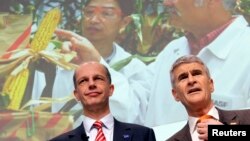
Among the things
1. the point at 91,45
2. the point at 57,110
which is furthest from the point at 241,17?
the point at 57,110

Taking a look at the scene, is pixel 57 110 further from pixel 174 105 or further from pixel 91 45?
pixel 174 105

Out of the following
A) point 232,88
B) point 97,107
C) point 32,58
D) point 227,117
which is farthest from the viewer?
point 32,58

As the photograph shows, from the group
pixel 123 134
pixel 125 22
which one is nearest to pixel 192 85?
pixel 123 134

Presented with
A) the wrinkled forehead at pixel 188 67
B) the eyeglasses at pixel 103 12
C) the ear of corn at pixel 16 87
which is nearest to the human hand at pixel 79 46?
the eyeglasses at pixel 103 12

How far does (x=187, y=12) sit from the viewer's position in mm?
2680

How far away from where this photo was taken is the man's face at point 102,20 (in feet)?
8.80

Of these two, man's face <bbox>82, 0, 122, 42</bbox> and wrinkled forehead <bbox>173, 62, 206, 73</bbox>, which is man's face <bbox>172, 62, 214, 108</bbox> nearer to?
wrinkled forehead <bbox>173, 62, 206, 73</bbox>

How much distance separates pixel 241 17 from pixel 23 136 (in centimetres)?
125

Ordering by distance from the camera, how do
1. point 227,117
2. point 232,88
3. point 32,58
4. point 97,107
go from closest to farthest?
point 227,117 → point 97,107 → point 232,88 → point 32,58

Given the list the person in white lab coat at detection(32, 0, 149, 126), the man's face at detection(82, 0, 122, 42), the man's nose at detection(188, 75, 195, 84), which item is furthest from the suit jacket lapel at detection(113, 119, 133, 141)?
the man's face at detection(82, 0, 122, 42)

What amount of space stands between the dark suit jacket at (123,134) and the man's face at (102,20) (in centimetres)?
114

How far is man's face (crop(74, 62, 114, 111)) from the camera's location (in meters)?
1.53

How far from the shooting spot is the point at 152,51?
2645mm

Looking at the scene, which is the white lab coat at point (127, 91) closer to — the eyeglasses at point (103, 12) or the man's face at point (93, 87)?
the eyeglasses at point (103, 12)
